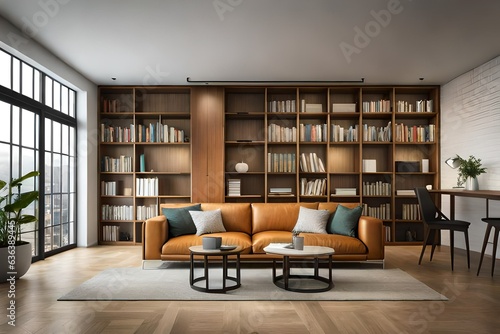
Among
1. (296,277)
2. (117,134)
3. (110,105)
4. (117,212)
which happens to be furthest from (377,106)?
(117,212)

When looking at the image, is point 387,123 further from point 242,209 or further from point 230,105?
point 242,209

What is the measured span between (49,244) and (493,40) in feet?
21.6

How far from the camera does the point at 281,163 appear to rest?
7.62m

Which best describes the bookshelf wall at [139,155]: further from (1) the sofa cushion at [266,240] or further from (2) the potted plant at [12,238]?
(2) the potted plant at [12,238]

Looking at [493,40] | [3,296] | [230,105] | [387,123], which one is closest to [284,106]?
[230,105]

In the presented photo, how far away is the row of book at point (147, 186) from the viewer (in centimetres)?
761

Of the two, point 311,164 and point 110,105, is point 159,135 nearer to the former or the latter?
point 110,105

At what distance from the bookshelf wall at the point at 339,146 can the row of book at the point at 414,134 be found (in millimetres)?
17

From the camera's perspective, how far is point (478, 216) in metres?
6.54

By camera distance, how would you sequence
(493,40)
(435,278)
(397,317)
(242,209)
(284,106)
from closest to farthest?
(397,317), (435,278), (493,40), (242,209), (284,106)

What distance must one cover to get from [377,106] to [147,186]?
170 inches

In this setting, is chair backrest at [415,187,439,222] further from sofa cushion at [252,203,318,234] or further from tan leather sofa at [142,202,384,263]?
sofa cushion at [252,203,318,234]

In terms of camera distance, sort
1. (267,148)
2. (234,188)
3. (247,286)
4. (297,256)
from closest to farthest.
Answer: (297,256) → (247,286) → (234,188) → (267,148)

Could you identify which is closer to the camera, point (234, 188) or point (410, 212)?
point (234, 188)
